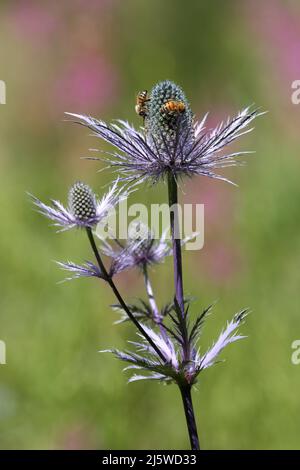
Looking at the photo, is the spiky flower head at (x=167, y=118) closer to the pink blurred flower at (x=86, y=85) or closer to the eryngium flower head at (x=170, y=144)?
the eryngium flower head at (x=170, y=144)

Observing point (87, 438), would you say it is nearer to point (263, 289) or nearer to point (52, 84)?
point (263, 289)

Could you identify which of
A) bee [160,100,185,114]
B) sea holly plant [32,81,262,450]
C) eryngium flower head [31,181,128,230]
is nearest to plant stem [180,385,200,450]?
sea holly plant [32,81,262,450]

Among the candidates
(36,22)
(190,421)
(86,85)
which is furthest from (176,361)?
(36,22)

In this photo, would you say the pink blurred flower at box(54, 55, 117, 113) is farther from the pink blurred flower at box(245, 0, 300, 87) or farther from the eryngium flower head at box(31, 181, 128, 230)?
the eryngium flower head at box(31, 181, 128, 230)

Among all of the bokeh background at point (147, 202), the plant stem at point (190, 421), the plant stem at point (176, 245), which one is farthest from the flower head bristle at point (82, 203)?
the bokeh background at point (147, 202)

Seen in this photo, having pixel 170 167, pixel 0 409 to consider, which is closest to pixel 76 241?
pixel 0 409

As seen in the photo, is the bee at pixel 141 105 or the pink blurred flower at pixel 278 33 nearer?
the bee at pixel 141 105
